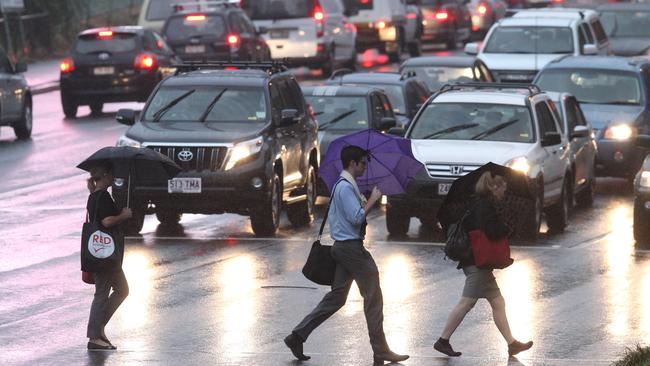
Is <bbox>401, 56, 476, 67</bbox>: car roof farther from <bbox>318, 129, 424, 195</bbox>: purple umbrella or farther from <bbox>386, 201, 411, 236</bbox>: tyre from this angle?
<bbox>318, 129, 424, 195</bbox>: purple umbrella

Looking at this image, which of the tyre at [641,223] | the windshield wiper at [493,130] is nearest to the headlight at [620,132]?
the windshield wiper at [493,130]

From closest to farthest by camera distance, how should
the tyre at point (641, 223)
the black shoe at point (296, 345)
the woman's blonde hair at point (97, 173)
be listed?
the black shoe at point (296, 345) < the woman's blonde hair at point (97, 173) < the tyre at point (641, 223)

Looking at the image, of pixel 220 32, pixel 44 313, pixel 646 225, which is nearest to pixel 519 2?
pixel 220 32

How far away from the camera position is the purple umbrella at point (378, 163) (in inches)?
517

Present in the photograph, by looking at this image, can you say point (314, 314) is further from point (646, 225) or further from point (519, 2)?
point (519, 2)

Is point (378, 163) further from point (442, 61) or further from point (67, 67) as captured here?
point (67, 67)

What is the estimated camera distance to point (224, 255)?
60.3 feet

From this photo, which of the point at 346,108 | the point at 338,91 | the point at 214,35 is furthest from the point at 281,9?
the point at 346,108

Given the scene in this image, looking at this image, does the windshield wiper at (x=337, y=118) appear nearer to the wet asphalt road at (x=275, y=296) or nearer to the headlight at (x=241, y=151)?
the wet asphalt road at (x=275, y=296)

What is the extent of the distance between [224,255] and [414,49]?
1346 inches

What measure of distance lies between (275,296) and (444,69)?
628 inches

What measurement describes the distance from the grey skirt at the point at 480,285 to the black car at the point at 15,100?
62.1ft

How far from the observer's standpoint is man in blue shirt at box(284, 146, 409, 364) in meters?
12.4

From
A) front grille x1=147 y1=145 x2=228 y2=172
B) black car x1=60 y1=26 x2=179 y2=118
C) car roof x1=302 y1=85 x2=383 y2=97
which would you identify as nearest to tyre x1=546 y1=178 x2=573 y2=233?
front grille x1=147 y1=145 x2=228 y2=172
